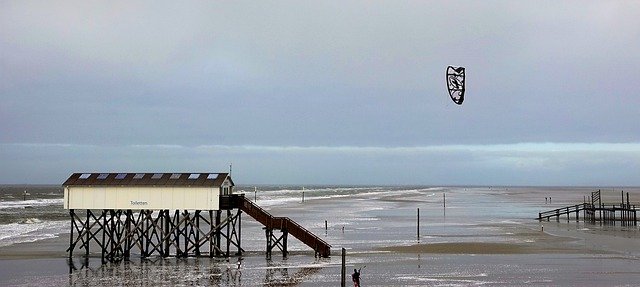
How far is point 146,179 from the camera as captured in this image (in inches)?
1517

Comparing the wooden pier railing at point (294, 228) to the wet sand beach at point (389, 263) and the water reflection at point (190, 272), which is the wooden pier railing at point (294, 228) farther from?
the water reflection at point (190, 272)

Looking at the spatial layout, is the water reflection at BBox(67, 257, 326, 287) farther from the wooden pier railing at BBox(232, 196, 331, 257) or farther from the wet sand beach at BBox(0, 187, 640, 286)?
the wooden pier railing at BBox(232, 196, 331, 257)

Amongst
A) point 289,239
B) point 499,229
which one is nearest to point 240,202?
point 289,239

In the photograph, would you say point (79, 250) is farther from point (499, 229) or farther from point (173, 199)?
point (499, 229)

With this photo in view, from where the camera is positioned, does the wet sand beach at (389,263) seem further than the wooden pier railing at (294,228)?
No

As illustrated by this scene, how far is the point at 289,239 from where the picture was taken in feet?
159

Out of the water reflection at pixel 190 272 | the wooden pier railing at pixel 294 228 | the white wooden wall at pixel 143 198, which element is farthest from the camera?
the wooden pier railing at pixel 294 228

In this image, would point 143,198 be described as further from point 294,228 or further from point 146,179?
point 294,228

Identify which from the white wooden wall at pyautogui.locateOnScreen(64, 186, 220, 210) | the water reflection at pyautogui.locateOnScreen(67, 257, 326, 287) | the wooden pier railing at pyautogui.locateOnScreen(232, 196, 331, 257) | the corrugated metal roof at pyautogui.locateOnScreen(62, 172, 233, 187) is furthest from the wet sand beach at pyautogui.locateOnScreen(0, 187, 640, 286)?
the corrugated metal roof at pyautogui.locateOnScreen(62, 172, 233, 187)

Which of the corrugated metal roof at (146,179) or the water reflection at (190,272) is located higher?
the corrugated metal roof at (146,179)

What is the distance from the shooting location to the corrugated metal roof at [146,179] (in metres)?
38.0

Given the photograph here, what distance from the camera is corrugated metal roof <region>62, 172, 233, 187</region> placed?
38.0 m

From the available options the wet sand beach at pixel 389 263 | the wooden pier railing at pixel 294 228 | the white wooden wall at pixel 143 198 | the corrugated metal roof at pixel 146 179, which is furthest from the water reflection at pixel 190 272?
the corrugated metal roof at pixel 146 179

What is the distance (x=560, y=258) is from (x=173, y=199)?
870 inches
